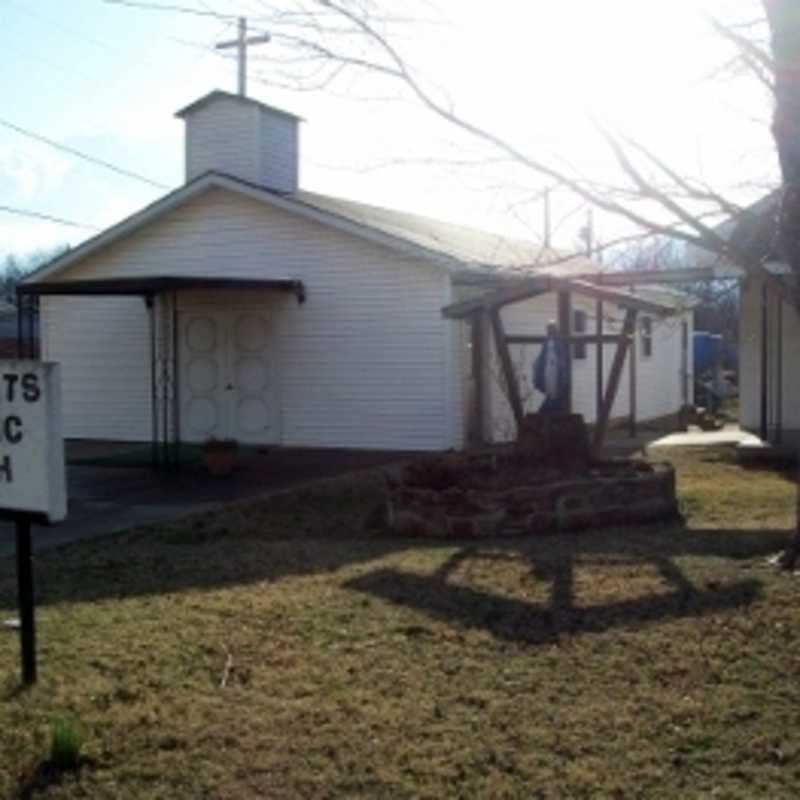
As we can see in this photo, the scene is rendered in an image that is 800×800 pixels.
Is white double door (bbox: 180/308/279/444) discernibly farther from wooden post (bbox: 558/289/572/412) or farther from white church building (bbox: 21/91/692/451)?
wooden post (bbox: 558/289/572/412)

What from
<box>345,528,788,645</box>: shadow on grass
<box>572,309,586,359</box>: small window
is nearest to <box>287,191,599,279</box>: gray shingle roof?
<box>572,309,586,359</box>: small window

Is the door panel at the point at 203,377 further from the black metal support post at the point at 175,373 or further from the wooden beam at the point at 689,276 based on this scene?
the wooden beam at the point at 689,276

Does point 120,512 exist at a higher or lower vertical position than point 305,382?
lower

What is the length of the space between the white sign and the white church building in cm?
1137

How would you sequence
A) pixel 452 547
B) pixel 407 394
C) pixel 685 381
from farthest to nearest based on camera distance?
1. pixel 685 381
2. pixel 407 394
3. pixel 452 547

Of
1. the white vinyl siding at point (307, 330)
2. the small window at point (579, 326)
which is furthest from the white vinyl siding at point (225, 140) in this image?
the small window at point (579, 326)

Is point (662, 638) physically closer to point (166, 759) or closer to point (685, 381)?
point (166, 759)

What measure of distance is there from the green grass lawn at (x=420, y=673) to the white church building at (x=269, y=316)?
29.7 feet

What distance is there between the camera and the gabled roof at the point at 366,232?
17469 millimetres

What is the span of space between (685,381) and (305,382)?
13.6 metres

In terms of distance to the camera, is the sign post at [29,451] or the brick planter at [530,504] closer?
the sign post at [29,451]

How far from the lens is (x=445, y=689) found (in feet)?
17.2

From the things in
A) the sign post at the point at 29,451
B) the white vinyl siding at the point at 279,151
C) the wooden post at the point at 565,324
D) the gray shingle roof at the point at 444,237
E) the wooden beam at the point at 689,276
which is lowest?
the sign post at the point at 29,451

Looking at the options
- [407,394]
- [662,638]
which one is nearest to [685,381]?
[407,394]
